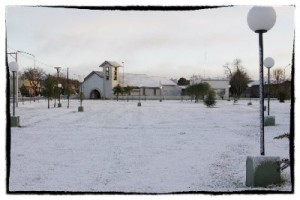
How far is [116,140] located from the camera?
8320 mm

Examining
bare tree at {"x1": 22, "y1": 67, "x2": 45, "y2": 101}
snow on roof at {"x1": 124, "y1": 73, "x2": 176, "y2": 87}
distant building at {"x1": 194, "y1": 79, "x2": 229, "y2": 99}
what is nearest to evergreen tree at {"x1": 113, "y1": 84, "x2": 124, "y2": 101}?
snow on roof at {"x1": 124, "y1": 73, "x2": 176, "y2": 87}

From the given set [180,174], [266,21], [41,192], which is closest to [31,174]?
[41,192]

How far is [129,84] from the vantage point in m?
57.8

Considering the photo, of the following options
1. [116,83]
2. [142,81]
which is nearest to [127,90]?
[116,83]

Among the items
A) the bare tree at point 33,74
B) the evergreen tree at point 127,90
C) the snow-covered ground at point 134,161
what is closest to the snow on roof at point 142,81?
the evergreen tree at point 127,90

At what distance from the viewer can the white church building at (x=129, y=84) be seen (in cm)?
4891

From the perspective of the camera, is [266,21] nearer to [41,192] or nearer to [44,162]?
[41,192]

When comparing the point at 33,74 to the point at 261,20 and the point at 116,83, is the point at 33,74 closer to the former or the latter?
the point at 261,20

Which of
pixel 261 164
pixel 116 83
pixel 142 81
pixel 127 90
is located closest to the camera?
pixel 261 164

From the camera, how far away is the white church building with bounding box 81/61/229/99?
48.9m

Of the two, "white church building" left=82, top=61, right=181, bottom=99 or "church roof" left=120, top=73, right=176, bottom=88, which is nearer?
"white church building" left=82, top=61, right=181, bottom=99

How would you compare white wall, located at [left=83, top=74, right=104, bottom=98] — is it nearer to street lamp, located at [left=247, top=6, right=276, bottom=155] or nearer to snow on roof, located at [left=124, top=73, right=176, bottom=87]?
snow on roof, located at [left=124, top=73, right=176, bottom=87]

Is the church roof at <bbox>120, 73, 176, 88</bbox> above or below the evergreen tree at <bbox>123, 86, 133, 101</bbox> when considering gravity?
above

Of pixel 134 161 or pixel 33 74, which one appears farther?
pixel 33 74
